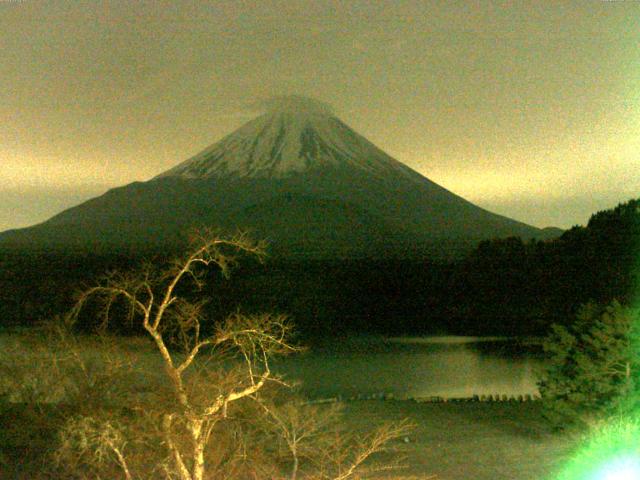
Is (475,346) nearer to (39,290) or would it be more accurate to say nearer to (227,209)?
(39,290)

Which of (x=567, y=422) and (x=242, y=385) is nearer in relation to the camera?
(x=242, y=385)

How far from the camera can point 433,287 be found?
39.9 m

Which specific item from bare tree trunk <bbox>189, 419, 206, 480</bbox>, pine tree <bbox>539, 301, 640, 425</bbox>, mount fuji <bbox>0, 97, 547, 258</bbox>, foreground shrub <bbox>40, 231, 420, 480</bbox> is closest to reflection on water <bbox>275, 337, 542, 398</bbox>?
pine tree <bbox>539, 301, 640, 425</bbox>

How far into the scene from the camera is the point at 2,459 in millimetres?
7195

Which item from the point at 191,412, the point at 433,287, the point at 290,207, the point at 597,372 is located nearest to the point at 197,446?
the point at 191,412

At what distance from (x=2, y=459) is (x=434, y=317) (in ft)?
92.3

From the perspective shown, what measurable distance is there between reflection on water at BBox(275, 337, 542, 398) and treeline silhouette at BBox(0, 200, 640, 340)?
11.9 ft

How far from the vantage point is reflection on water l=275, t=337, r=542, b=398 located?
15.8 metres

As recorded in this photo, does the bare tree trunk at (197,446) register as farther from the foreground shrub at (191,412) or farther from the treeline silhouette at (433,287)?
the treeline silhouette at (433,287)

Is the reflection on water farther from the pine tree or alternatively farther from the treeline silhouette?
the pine tree

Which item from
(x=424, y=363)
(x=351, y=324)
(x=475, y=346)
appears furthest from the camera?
(x=351, y=324)

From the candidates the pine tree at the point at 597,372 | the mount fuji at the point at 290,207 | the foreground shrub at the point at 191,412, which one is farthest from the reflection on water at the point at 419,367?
the mount fuji at the point at 290,207

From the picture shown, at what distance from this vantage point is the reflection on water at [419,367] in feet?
51.9

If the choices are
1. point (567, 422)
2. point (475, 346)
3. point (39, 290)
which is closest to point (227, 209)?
point (39, 290)
